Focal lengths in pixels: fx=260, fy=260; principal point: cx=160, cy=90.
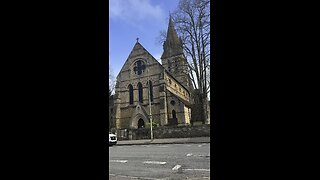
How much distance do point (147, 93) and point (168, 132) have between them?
31.9 ft

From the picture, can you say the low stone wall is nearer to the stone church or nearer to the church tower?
the stone church

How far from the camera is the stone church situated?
29.3 meters

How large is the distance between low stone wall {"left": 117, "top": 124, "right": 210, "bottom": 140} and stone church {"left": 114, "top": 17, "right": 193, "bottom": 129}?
5186 millimetres

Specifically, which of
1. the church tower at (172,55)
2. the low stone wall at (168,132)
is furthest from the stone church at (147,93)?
the low stone wall at (168,132)

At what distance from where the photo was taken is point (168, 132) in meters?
21.5

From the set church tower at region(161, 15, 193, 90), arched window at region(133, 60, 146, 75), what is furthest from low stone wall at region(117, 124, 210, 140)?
arched window at region(133, 60, 146, 75)

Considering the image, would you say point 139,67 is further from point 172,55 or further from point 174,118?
point 174,118
